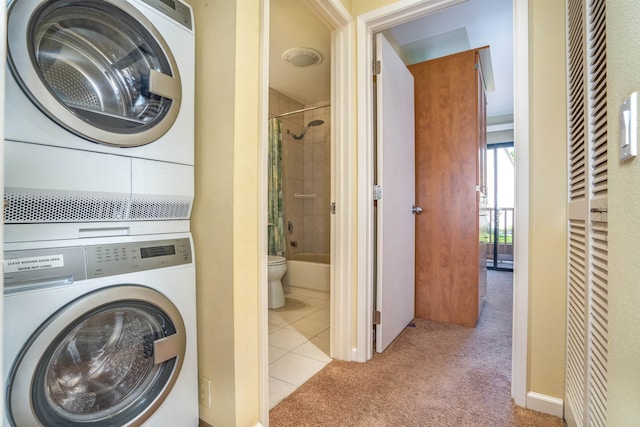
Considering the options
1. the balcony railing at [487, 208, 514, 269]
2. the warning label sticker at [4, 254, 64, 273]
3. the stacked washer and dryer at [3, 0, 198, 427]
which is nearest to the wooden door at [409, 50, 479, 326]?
the stacked washer and dryer at [3, 0, 198, 427]

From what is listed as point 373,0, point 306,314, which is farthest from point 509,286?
point 373,0

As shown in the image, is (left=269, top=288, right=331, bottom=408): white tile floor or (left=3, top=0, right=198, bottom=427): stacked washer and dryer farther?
(left=269, top=288, right=331, bottom=408): white tile floor

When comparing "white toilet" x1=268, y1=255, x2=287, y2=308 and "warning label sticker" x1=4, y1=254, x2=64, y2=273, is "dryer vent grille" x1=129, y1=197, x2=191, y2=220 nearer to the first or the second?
"warning label sticker" x1=4, y1=254, x2=64, y2=273

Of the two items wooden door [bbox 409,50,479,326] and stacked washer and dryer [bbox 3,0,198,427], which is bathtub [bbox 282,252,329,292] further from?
stacked washer and dryer [bbox 3,0,198,427]

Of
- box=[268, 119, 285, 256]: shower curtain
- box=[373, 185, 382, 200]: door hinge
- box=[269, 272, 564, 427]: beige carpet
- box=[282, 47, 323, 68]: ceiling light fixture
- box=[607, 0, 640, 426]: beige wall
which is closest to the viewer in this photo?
box=[607, 0, 640, 426]: beige wall

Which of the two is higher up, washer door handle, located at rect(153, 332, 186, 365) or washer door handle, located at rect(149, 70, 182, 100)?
washer door handle, located at rect(149, 70, 182, 100)

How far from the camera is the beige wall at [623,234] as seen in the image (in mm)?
579

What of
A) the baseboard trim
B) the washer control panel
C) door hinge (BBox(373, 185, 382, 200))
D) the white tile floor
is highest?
door hinge (BBox(373, 185, 382, 200))

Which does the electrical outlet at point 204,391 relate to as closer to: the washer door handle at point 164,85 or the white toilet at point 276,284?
the washer door handle at point 164,85

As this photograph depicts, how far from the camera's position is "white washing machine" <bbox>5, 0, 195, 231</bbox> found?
2.58 ft

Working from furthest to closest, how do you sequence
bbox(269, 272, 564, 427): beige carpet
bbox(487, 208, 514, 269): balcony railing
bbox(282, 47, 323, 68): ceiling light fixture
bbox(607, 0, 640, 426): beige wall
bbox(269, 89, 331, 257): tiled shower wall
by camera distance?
bbox(487, 208, 514, 269): balcony railing, bbox(269, 89, 331, 257): tiled shower wall, bbox(282, 47, 323, 68): ceiling light fixture, bbox(269, 272, 564, 427): beige carpet, bbox(607, 0, 640, 426): beige wall

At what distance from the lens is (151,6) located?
1.06m

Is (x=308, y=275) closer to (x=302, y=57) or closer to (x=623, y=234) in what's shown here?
(x=302, y=57)

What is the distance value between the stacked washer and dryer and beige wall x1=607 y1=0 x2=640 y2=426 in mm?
1257
